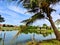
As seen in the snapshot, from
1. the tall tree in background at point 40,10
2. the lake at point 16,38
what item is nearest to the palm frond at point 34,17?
the tall tree in background at point 40,10

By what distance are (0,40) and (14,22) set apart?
1.51 ft

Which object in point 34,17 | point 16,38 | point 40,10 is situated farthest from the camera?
point 40,10

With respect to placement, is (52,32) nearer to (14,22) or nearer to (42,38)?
(42,38)

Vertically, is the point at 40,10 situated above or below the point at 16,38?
above

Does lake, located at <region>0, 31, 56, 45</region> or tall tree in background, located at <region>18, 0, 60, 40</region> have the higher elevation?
tall tree in background, located at <region>18, 0, 60, 40</region>

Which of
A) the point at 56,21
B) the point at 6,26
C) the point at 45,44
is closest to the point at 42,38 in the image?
the point at 45,44

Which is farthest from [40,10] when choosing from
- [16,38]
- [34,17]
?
[16,38]

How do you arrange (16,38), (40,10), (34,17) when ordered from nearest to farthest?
1. (16,38)
2. (34,17)
3. (40,10)

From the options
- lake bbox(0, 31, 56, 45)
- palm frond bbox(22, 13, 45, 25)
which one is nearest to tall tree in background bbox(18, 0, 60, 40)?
palm frond bbox(22, 13, 45, 25)

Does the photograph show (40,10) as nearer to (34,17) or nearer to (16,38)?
(34,17)

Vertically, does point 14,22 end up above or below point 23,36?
above

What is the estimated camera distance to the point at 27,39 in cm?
409

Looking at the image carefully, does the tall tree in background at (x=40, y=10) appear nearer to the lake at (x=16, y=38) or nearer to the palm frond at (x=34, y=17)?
the palm frond at (x=34, y=17)

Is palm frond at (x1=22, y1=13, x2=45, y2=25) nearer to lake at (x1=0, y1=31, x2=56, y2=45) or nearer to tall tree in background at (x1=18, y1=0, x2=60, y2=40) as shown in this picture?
tall tree in background at (x1=18, y1=0, x2=60, y2=40)
